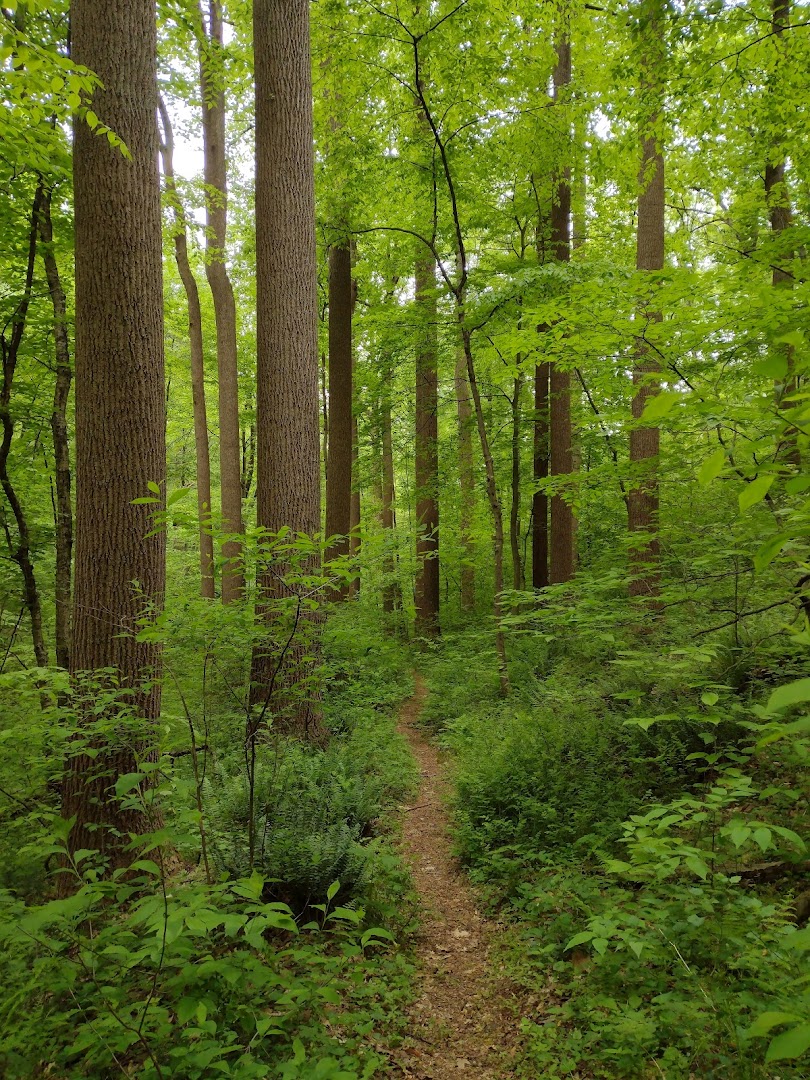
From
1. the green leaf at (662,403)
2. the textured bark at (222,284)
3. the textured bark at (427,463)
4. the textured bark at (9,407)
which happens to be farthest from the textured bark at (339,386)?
the green leaf at (662,403)

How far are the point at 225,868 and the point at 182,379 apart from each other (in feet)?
74.5

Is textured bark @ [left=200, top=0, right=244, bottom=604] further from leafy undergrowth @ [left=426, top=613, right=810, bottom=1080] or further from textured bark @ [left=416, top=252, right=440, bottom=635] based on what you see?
leafy undergrowth @ [left=426, top=613, right=810, bottom=1080]

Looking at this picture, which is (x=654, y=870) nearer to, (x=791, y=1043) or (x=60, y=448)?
(x=791, y=1043)

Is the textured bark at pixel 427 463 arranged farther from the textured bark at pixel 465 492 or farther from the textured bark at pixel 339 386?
the textured bark at pixel 339 386

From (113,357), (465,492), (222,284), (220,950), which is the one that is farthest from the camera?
(465,492)

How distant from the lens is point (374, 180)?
8.64 metres

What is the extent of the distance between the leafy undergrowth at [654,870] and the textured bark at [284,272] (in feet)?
8.04

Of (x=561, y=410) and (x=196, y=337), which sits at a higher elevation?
(x=196, y=337)

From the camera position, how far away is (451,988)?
11.8 ft

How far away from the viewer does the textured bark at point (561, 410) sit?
1097 cm

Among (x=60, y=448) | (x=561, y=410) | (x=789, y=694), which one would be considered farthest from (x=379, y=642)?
(x=789, y=694)

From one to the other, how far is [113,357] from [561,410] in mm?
8968

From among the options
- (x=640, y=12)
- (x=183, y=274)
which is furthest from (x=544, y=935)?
(x=183, y=274)

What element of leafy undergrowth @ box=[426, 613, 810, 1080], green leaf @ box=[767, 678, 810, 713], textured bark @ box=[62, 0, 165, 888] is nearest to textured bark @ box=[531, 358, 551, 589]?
leafy undergrowth @ box=[426, 613, 810, 1080]
